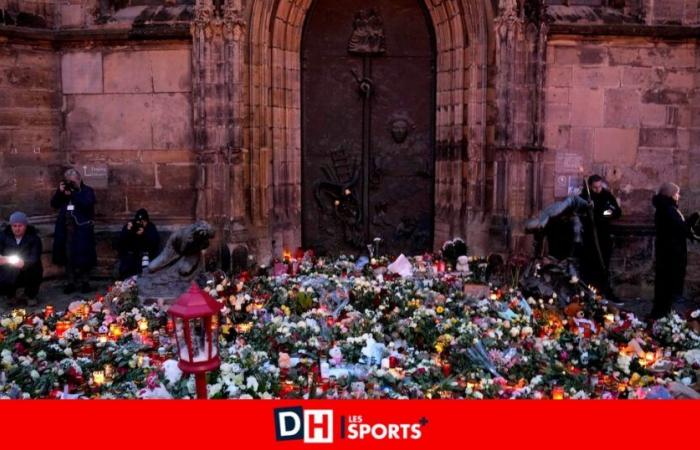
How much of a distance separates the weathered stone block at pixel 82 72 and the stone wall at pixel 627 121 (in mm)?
5886

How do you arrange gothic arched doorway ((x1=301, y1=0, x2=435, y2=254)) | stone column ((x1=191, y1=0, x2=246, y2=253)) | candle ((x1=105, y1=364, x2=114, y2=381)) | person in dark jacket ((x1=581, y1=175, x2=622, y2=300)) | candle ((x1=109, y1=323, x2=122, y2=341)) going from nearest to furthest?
candle ((x1=105, y1=364, x2=114, y2=381))
candle ((x1=109, y1=323, x2=122, y2=341))
person in dark jacket ((x1=581, y1=175, x2=622, y2=300))
stone column ((x1=191, y1=0, x2=246, y2=253))
gothic arched doorway ((x1=301, y1=0, x2=435, y2=254))

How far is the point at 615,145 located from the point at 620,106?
0.51 meters

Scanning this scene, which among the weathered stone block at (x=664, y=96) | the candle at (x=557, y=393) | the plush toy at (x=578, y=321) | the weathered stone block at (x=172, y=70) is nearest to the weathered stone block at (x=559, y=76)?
the weathered stone block at (x=664, y=96)

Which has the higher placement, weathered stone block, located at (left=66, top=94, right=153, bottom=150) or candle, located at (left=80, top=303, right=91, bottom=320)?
weathered stone block, located at (left=66, top=94, right=153, bottom=150)

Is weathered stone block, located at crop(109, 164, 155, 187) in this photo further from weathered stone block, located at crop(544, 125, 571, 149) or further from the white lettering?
the white lettering

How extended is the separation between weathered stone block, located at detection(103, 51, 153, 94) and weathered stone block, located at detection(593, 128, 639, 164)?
19.3ft

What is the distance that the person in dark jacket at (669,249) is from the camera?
7422 mm

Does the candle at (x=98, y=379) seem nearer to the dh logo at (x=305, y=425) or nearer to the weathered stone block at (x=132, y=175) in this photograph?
the dh logo at (x=305, y=425)

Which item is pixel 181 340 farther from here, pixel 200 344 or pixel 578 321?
pixel 578 321

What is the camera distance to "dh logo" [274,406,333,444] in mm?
2955

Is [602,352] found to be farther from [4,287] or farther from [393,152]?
[4,287]

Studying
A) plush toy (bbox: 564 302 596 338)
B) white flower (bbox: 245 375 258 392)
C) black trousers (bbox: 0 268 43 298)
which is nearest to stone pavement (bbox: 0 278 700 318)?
black trousers (bbox: 0 268 43 298)

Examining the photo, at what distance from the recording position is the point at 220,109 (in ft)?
28.5

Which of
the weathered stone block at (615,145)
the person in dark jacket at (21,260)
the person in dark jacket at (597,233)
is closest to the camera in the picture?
the person in dark jacket at (21,260)
